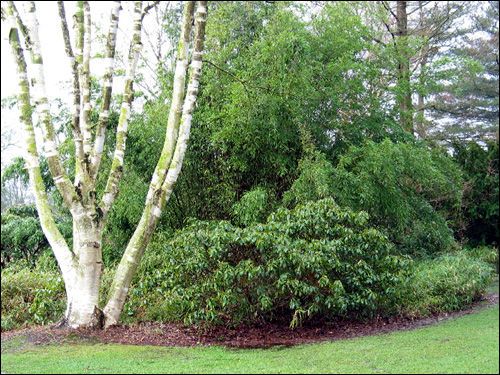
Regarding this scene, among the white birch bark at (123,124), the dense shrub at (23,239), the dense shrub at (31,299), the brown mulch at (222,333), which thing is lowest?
the brown mulch at (222,333)

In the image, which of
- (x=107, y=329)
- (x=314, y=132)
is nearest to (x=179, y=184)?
(x=314, y=132)

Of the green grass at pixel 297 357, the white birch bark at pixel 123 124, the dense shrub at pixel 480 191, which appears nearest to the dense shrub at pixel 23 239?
the white birch bark at pixel 123 124

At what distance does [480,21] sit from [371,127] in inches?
177

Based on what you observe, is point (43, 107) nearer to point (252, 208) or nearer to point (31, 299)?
point (31, 299)

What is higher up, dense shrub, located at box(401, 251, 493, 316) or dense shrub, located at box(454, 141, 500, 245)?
dense shrub, located at box(454, 141, 500, 245)

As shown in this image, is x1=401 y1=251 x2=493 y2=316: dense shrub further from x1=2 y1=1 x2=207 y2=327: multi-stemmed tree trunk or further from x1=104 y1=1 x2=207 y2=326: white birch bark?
x1=2 y1=1 x2=207 y2=327: multi-stemmed tree trunk

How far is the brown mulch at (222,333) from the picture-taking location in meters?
6.34

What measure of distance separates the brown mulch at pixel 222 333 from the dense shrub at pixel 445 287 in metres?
0.28

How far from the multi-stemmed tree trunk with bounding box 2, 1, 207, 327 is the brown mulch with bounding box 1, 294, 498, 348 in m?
0.31

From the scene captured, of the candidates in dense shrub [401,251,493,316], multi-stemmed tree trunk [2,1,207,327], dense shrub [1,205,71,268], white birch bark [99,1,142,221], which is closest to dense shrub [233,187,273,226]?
multi-stemmed tree trunk [2,1,207,327]

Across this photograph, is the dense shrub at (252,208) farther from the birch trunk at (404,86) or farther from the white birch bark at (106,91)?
the birch trunk at (404,86)

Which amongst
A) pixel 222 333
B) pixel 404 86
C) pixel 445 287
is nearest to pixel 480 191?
pixel 404 86

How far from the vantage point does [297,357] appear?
552cm

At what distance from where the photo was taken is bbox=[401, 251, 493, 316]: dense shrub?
26.3 feet
